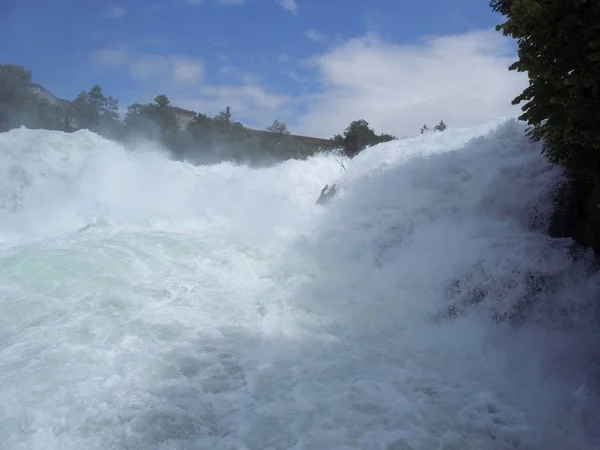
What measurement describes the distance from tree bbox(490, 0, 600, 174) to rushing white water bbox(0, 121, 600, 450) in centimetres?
291

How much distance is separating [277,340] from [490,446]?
10.7 feet

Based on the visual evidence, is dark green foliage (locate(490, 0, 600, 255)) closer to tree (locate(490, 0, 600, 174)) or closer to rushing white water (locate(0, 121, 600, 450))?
tree (locate(490, 0, 600, 174))

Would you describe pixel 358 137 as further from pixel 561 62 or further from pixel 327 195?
pixel 561 62

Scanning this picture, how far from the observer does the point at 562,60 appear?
434 cm

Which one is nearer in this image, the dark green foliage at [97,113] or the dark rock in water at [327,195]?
the dark rock in water at [327,195]

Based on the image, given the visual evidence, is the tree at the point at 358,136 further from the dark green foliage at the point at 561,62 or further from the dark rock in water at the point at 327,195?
the dark green foliage at the point at 561,62

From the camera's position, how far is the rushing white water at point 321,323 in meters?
4.61

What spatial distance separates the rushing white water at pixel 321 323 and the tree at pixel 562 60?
2.91 m

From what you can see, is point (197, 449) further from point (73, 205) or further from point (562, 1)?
point (73, 205)

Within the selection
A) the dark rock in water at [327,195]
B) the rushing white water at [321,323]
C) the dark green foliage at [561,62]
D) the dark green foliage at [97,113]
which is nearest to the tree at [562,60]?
the dark green foliage at [561,62]

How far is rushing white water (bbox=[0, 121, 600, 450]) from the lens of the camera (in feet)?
15.1

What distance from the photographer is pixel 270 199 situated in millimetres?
17375

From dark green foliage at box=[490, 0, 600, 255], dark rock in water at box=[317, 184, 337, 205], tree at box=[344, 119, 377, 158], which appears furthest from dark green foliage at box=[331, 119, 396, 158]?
dark green foliage at box=[490, 0, 600, 255]

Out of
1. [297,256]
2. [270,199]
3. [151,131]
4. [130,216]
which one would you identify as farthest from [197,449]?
[151,131]
